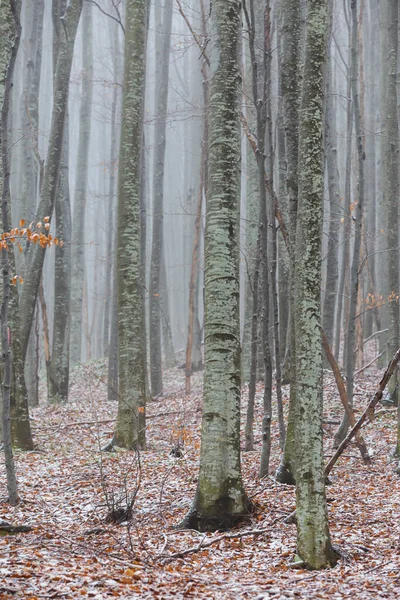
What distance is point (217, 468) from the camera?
214 inches

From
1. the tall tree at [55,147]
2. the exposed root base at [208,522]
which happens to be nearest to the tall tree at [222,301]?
the exposed root base at [208,522]

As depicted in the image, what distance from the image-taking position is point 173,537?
525 cm

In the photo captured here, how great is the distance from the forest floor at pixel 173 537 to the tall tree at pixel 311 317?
32 cm

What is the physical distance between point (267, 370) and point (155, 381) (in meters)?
8.98

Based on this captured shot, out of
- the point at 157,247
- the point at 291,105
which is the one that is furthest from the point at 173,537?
the point at 157,247

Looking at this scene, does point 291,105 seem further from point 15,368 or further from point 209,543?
point 15,368

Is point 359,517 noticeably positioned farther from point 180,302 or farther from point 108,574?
point 180,302

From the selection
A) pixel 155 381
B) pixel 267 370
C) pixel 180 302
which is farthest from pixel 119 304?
pixel 180 302

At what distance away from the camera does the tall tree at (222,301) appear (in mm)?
5434

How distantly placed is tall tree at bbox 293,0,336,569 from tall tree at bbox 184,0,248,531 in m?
1.04

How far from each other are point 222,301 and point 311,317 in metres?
1.18

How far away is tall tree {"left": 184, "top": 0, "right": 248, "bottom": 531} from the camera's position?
214 inches

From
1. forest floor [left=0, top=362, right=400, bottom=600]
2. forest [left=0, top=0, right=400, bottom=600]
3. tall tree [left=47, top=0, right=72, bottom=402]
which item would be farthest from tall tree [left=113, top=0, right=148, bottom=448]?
tall tree [left=47, top=0, right=72, bottom=402]

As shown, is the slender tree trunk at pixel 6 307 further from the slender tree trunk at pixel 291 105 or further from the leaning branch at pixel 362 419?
the leaning branch at pixel 362 419
